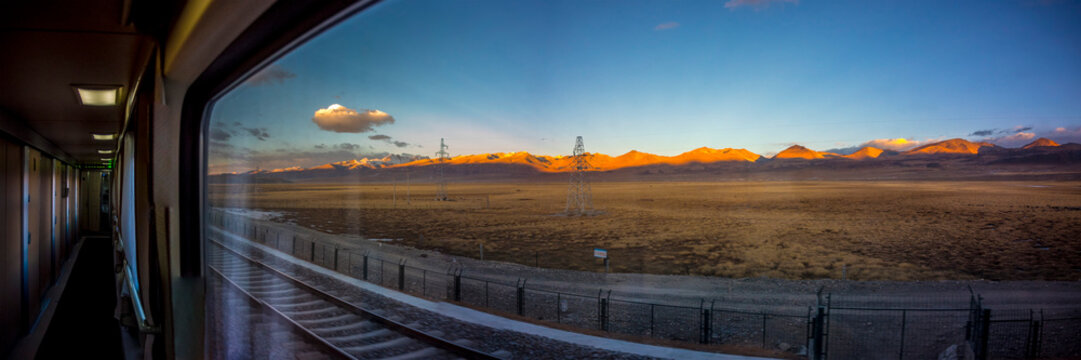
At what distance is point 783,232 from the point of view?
24.0 meters

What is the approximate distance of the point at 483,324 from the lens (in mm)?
4121

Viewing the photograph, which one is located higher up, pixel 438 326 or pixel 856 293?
pixel 438 326

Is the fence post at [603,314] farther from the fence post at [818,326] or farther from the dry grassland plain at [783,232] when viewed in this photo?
the dry grassland plain at [783,232]

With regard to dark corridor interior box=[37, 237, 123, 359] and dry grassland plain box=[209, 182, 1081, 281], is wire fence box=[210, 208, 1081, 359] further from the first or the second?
dry grassland plain box=[209, 182, 1081, 281]

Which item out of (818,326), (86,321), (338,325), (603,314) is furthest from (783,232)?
(86,321)

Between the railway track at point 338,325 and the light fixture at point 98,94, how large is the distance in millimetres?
1292

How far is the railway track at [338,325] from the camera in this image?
2.88m

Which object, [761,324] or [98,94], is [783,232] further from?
[98,94]

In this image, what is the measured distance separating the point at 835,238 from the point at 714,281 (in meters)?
14.9

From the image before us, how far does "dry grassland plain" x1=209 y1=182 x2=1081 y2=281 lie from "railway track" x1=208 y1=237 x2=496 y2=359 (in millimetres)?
1089

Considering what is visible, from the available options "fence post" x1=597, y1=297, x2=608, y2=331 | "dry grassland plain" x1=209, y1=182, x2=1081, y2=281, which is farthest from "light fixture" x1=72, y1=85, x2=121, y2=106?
"fence post" x1=597, y1=297, x2=608, y2=331

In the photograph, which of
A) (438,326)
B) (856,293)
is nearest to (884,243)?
(856,293)

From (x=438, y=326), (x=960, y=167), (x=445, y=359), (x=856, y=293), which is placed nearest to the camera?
(x=445, y=359)

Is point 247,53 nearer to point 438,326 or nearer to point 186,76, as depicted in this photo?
point 186,76
